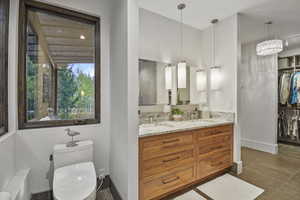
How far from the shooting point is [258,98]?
3.42 metres

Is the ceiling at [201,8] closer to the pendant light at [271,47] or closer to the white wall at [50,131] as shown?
the pendant light at [271,47]

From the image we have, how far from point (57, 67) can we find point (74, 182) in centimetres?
139

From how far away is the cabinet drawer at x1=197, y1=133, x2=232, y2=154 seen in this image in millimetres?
1966

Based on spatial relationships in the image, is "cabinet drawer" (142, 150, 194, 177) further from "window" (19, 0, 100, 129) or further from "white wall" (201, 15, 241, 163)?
"white wall" (201, 15, 241, 163)

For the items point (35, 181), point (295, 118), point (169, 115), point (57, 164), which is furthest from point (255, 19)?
point (35, 181)

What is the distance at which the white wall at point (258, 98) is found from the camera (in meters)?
3.16

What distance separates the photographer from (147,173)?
5.01 feet

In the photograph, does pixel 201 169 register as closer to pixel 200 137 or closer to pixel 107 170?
pixel 200 137

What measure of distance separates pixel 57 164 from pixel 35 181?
39 cm

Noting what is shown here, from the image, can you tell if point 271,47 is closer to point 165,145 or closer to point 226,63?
point 226,63

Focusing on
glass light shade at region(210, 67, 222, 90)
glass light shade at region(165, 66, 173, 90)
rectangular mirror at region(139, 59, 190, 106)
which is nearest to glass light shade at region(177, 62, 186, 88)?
rectangular mirror at region(139, 59, 190, 106)

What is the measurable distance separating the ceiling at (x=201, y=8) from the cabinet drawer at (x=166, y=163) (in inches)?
83.0

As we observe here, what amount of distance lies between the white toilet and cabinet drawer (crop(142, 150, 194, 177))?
21.0 inches

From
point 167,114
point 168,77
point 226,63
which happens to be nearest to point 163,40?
point 168,77
